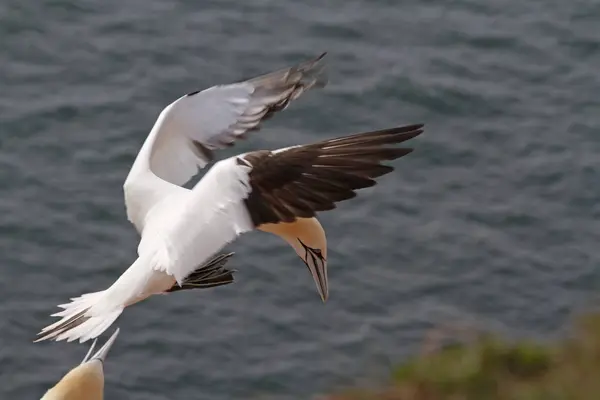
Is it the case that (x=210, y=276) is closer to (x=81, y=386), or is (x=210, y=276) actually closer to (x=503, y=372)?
(x=81, y=386)

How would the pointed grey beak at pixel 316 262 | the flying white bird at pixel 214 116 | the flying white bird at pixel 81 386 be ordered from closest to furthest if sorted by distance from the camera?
the flying white bird at pixel 81 386 → the pointed grey beak at pixel 316 262 → the flying white bird at pixel 214 116

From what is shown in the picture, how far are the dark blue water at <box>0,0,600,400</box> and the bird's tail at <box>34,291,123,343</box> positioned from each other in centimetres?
332

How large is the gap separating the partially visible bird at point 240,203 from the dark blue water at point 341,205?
11.2 ft

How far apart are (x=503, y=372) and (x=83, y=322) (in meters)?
2.64

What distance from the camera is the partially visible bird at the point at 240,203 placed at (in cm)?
489

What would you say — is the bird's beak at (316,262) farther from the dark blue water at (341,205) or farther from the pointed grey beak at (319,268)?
the dark blue water at (341,205)

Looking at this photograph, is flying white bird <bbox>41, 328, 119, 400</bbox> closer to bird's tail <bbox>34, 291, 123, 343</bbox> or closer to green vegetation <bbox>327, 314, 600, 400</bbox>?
bird's tail <bbox>34, 291, 123, 343</bbox>

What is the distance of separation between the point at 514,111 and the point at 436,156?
0.91m

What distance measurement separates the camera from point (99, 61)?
448 inches

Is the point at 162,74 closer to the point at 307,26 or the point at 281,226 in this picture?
the point at 307,26

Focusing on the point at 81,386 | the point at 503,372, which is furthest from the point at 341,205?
the point at 81,386

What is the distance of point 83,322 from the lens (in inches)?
200


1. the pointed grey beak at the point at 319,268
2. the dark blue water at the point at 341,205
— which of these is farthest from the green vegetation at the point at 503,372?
the dark blue water at the point at 341,205

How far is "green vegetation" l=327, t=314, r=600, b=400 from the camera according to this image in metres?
6.23
